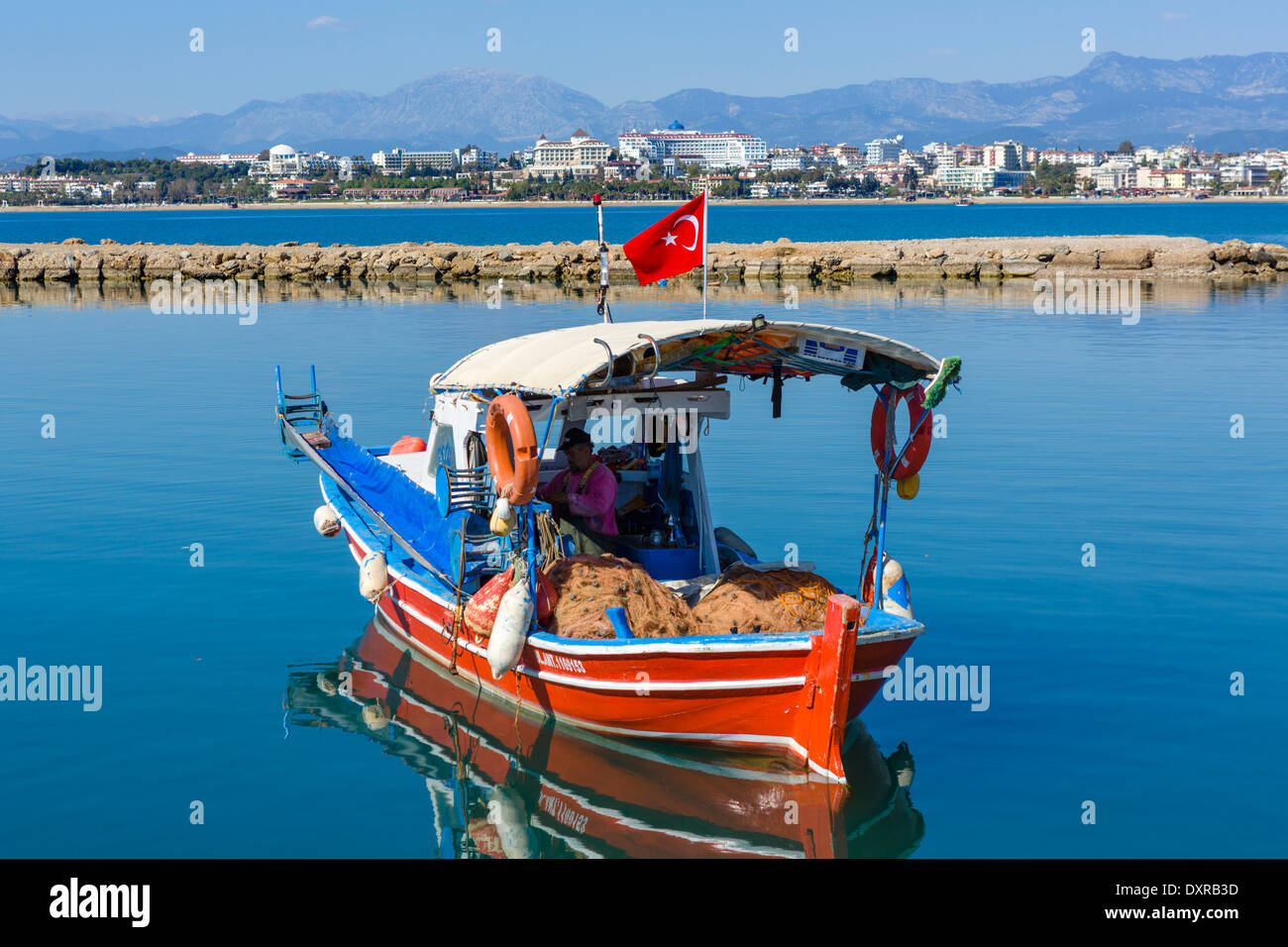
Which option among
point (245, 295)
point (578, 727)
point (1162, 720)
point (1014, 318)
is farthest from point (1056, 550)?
point (245, 295)

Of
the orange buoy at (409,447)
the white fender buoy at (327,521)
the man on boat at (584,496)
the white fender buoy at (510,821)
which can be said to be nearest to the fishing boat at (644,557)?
the man on boat at (584,496)

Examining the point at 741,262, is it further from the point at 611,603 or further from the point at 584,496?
the point at 611,603

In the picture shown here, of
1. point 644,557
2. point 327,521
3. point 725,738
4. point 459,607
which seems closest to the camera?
point 725,738

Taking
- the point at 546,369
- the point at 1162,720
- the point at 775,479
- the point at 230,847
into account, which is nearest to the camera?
the point at 230,847

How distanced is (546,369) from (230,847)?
4.95 metres

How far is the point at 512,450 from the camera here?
1180 cm

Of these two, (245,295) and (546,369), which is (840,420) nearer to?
(546,369)

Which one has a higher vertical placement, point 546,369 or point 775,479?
point 546,369

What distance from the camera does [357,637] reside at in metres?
16.1

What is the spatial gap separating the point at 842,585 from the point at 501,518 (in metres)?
6.33

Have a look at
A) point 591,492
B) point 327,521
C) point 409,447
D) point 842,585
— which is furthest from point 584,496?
point 409,447

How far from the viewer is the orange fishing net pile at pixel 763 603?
476 inches

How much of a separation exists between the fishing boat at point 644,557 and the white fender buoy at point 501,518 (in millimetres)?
32

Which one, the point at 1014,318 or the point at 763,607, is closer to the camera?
the point at 763,607
